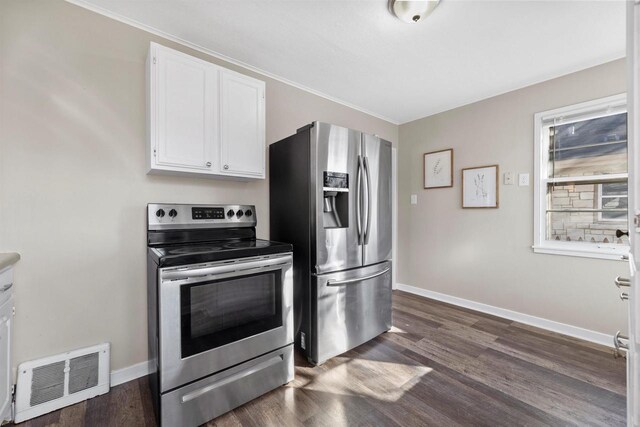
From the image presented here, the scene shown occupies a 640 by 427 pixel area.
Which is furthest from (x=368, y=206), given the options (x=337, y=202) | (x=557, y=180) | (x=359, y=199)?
(x=557, y=180)

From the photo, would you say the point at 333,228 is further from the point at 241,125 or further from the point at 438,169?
the point at 438,169

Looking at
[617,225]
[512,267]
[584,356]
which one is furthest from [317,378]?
[617,225]

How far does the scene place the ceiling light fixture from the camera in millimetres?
1686

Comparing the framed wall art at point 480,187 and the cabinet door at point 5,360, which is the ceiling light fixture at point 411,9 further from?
the cabinet door at point 5,360

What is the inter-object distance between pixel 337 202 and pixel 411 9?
4.66 ft

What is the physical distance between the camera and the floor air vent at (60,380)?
5.04 feet

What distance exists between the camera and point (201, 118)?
191 cm

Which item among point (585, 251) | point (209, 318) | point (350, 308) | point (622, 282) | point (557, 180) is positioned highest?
point (557, 180)

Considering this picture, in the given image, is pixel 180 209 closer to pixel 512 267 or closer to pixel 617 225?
pixel 512 267

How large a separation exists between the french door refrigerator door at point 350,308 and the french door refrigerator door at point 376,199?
0.14 m

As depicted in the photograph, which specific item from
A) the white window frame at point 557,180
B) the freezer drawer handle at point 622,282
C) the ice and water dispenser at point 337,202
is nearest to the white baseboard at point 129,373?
the ice and water dispenser at point 337,202

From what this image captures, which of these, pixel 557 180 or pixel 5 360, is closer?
pixel 5 360

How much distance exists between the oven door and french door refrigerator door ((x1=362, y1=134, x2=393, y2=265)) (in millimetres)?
851

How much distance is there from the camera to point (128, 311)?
190 cm
